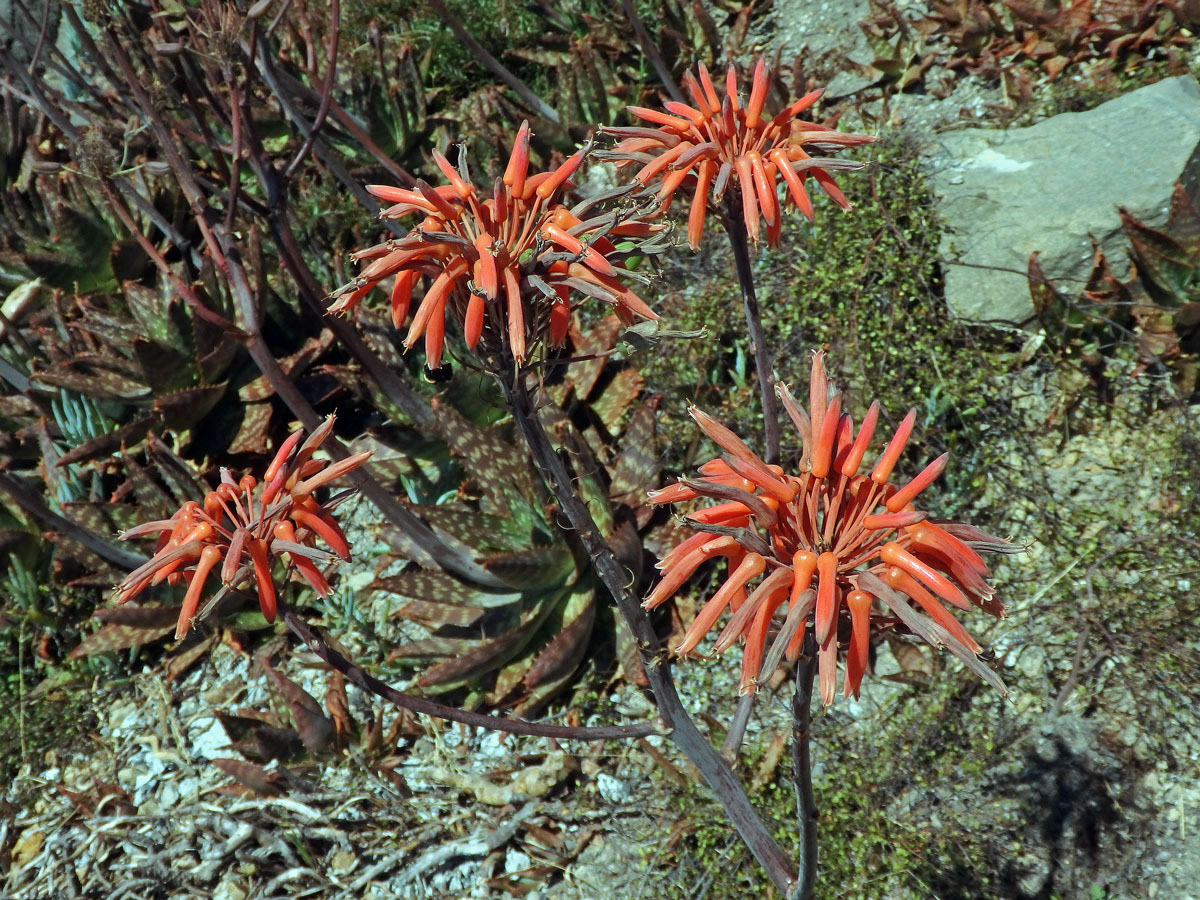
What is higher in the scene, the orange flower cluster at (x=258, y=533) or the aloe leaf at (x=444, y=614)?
the orange flower cluster at (x=258, y=533)

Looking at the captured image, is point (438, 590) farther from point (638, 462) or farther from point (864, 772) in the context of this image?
point (864, 772)

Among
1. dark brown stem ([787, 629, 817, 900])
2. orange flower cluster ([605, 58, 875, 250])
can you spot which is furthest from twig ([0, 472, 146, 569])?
dark brown stem ([787, 629, 817, 900])

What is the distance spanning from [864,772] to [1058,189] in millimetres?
3140

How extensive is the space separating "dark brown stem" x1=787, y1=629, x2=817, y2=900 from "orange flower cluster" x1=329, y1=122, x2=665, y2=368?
837 millimetres

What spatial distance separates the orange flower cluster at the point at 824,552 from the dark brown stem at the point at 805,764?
0.29 ft

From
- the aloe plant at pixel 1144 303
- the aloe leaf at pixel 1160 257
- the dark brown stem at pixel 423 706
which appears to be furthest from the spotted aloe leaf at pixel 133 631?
the aloe leaf at pixel 1160 257

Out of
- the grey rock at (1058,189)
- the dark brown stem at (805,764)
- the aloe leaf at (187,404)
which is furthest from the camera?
the aloe leaf at (187,404)

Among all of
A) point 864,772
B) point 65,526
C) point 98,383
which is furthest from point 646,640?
point 98,383

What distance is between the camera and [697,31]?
6.57 meters

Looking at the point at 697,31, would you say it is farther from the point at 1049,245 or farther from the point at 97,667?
the point at 97,667

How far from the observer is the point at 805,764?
6.64 ft

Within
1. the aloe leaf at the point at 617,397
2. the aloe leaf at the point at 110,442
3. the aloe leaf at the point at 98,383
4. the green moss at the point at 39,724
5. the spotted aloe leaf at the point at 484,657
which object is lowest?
the green moss at the point at 39,724

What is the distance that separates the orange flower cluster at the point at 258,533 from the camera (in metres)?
2.21

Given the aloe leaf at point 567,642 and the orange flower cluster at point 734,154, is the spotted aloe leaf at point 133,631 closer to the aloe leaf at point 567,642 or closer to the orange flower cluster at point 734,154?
the aloe leaf at point 567,642
